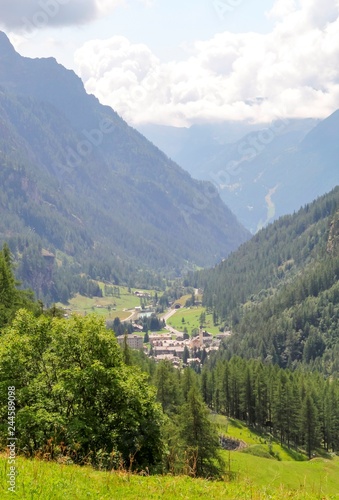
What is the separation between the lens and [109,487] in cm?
2016

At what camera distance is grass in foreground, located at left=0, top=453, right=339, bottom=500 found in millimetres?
18422

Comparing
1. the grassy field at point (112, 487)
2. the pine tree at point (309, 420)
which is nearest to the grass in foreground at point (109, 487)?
the grassy field at point (112, 487)

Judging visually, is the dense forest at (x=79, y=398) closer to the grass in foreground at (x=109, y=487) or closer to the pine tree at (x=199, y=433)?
the grass in foreground at (x=109, y=487)

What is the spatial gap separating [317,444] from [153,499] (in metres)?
107

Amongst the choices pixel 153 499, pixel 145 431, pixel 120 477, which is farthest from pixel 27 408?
pixel 153 499

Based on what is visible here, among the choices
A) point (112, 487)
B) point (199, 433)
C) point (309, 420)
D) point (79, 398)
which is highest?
point (79, 398)

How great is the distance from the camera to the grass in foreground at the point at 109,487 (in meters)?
18.4

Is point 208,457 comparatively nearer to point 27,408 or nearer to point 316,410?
point 27,408

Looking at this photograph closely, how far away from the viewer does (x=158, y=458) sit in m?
34.3

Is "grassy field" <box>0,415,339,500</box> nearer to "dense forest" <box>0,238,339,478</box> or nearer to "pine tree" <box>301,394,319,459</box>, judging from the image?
"dense forest" <box>0,238,339,478</box>

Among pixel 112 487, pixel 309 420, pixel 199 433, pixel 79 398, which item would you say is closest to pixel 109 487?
pixel 112 487

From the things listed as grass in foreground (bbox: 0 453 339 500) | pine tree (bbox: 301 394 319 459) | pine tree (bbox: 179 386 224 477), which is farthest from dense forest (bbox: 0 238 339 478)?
pine tree (bbox: 301 394 319 459)

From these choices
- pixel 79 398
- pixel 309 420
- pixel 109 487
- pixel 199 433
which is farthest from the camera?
pixel 309 420

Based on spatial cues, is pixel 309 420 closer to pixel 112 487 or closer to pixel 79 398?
pixel 79 398
